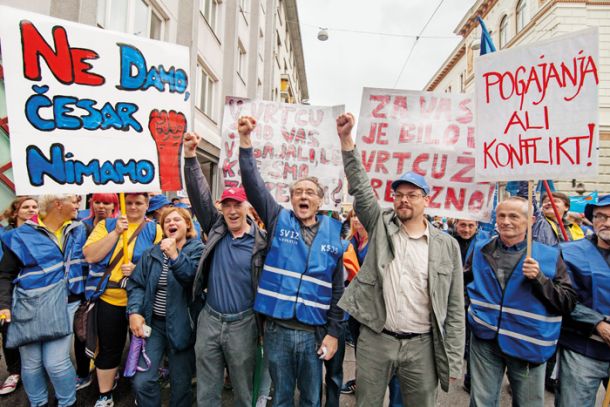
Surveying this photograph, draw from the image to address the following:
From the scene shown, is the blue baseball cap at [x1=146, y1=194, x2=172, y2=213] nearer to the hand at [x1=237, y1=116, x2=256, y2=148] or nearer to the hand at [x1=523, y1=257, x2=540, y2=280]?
the hand at [x1=237, y1=116, x2=256, y2=148]

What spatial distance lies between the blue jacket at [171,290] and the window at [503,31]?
2549 centimetres

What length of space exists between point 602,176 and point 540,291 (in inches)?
704

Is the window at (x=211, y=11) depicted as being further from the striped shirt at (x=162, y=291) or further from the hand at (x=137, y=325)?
the hand at (x=137, y=325)

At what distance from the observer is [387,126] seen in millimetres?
3184

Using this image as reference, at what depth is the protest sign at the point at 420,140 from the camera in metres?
3.06

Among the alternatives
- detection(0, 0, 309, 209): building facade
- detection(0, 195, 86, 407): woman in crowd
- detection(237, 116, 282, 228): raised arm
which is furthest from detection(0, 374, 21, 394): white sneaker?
detection(237, 116, 282, 228): raised arm

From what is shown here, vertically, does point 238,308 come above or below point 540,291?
below

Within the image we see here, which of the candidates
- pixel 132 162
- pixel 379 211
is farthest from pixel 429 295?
pixel 132 162

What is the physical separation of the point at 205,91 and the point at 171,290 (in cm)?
959

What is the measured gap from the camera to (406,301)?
220 centimetres

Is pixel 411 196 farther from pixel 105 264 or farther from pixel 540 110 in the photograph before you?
pixel 105 264

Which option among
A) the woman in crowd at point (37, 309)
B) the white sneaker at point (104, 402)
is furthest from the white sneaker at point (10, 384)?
the white sneaker at point (104, 402)

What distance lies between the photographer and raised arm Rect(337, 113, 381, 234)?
90.0 inches

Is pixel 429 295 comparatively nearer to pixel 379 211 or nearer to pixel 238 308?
pixel 379 211
